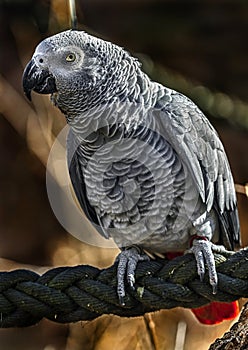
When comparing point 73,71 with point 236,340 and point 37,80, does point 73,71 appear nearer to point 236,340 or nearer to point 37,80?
point 37,80

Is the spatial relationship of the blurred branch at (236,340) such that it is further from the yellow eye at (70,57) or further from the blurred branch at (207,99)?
the blurred branch at (207,99)

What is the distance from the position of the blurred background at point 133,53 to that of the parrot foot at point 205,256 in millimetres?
1376

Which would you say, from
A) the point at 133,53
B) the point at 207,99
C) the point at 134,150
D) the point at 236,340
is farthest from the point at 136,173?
the point at 133,53

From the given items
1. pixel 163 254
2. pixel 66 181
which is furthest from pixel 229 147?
pixel 163 254

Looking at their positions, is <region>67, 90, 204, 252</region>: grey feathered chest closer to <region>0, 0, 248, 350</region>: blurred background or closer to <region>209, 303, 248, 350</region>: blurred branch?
<region>209, 303, 248, 350</region>: blurred branch

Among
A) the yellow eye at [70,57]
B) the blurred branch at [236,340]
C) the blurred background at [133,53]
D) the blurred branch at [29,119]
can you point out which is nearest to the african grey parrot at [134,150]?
the yellow eye at [70,57]

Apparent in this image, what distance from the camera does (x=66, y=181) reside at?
255 cm

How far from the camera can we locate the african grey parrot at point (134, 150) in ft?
4.76

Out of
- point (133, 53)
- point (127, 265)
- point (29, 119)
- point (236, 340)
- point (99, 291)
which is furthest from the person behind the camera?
point (133, 53)

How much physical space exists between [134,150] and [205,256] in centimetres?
28

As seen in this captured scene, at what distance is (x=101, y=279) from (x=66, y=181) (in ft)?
3.91

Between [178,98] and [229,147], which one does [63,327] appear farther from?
[178,98]

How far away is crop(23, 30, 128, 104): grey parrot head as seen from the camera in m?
1.43

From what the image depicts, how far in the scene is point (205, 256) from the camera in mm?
1405
